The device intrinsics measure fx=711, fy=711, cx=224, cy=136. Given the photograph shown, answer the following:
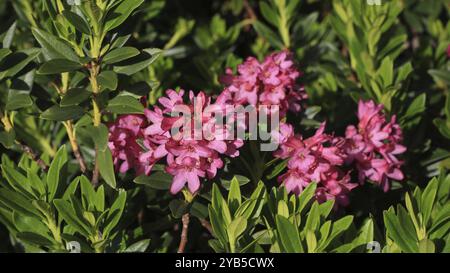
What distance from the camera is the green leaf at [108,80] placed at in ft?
6.76

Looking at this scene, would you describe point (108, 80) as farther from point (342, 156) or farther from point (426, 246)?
point (426, 246)

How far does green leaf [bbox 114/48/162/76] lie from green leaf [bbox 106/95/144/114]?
3.6 inches

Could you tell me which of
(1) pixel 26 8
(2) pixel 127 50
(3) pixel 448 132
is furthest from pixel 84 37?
(3) pixel 448 132

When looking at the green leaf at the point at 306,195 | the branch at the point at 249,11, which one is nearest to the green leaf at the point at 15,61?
the green leaf at the point at 306,195

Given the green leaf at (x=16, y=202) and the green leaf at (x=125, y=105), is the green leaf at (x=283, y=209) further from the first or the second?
the green leaf at (x=16, y=202)

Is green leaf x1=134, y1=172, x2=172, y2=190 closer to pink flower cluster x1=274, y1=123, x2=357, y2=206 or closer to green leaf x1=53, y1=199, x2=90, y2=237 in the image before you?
green leaf x1=53, y1=199, x2=90, y2=237

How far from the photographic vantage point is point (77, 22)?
2051 mm

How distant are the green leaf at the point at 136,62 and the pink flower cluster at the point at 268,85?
290 millimetres

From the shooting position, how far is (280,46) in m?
3.15

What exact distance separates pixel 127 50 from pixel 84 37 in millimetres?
165

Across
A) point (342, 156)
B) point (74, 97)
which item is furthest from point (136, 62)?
point (342, 156)

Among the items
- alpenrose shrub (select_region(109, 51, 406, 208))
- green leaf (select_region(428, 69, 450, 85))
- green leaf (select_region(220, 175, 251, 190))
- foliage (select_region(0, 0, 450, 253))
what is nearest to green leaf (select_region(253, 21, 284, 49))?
foliage (select_region(0, 0, 450, 253))

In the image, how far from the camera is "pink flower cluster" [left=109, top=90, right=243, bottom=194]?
6.59ft
